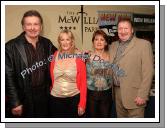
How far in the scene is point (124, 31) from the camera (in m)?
3.16

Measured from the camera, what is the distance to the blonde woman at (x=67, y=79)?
124 inches

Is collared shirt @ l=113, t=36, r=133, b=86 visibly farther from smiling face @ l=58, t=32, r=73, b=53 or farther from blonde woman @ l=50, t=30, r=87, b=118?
smiling face @ l=58, t=32, r=73, b=53

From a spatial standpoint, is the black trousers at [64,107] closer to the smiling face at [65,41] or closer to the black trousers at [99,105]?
the black trousers at [99,105]

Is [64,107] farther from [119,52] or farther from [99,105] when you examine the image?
[119,52]

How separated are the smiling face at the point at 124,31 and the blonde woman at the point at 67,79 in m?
0.43

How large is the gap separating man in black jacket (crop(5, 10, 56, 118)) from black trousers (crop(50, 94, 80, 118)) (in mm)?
108

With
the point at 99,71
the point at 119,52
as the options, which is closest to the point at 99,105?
the point at 99,71

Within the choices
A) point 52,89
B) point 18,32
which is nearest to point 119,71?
point 52,89

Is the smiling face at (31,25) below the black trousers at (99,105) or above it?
above

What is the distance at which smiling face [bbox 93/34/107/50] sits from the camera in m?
3.15

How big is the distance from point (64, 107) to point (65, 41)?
60cm

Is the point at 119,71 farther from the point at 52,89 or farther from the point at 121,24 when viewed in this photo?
the point at 52,89

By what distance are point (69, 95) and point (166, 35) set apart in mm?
1033

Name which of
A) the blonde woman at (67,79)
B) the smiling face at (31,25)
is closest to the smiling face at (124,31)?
the blonde woman at (67,79)
